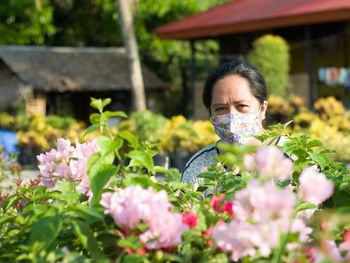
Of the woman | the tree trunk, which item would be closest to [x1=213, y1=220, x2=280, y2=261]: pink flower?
the woman

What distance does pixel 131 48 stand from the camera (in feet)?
52.9

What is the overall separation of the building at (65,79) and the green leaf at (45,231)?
19172mm

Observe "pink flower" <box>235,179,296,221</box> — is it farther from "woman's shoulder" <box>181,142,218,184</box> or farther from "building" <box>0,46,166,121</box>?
"building" <box>0,46,166,121</box>

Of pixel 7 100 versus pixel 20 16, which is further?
pixel 20 16

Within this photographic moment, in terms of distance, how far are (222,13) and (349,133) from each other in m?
8.02

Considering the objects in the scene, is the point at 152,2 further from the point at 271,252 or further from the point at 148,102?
the point at 271,252

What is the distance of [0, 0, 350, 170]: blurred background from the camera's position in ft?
34.9

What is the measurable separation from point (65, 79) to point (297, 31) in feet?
28.9

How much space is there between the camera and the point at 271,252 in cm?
98

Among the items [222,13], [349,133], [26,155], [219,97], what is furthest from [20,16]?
[219,97]

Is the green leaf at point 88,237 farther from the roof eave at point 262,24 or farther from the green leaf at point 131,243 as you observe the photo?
the roof eave at point 262,24

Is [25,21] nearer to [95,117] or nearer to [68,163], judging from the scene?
[68,163]

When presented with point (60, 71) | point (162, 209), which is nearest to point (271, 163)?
point (162, 209)

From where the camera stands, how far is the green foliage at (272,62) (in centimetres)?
1295
